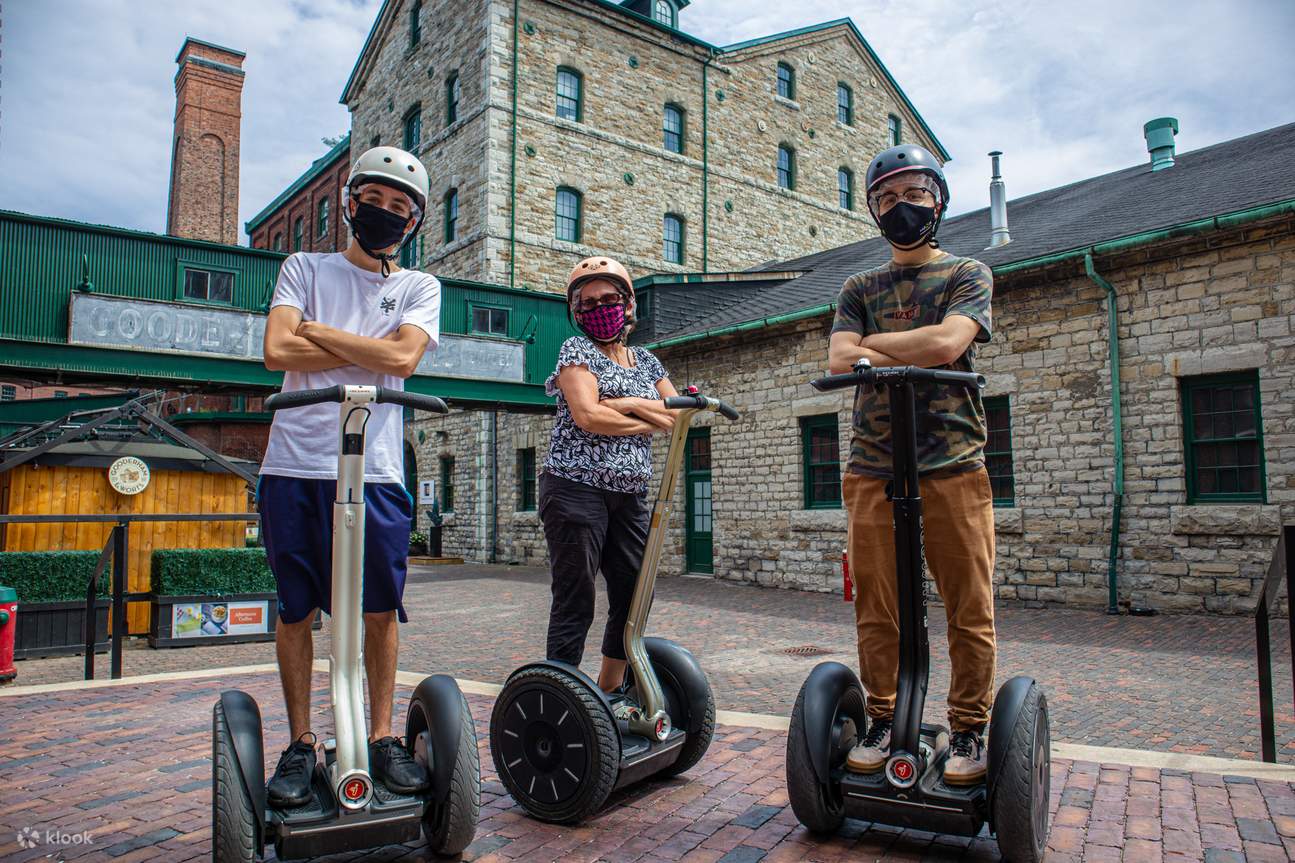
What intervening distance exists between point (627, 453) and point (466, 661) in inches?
183

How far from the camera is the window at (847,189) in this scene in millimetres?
29672

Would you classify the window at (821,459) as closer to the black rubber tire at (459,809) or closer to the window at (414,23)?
the black rubber tire at (459,809)

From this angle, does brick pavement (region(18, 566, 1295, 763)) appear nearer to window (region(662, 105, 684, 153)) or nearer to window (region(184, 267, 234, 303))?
window (region(184, 267, 234, 303))

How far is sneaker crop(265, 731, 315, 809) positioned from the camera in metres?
2.49

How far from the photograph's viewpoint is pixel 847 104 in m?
29.6

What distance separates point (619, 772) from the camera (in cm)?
309

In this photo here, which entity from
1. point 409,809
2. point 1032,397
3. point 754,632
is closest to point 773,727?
point 409,809

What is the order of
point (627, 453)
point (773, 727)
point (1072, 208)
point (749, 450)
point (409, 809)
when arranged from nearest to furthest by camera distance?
point (409, 809)
point (627, 453)
point (773, 727)
point (1072, 208)
point (749, 450)

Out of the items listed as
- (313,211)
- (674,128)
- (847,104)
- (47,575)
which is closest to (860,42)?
(847,104)

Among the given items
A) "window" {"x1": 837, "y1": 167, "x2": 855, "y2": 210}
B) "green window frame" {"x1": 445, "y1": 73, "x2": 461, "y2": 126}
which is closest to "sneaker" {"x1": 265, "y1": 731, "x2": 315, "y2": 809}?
"green window frame" {"x1": 445, "y1": 73, "x2": 461, "y2": 126}

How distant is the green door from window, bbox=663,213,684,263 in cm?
1013

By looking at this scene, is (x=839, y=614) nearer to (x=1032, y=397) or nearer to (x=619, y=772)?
(x=1032, y=397)

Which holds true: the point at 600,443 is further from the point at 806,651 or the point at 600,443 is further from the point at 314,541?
the point at 806,651

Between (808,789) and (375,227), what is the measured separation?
231 centimetres
